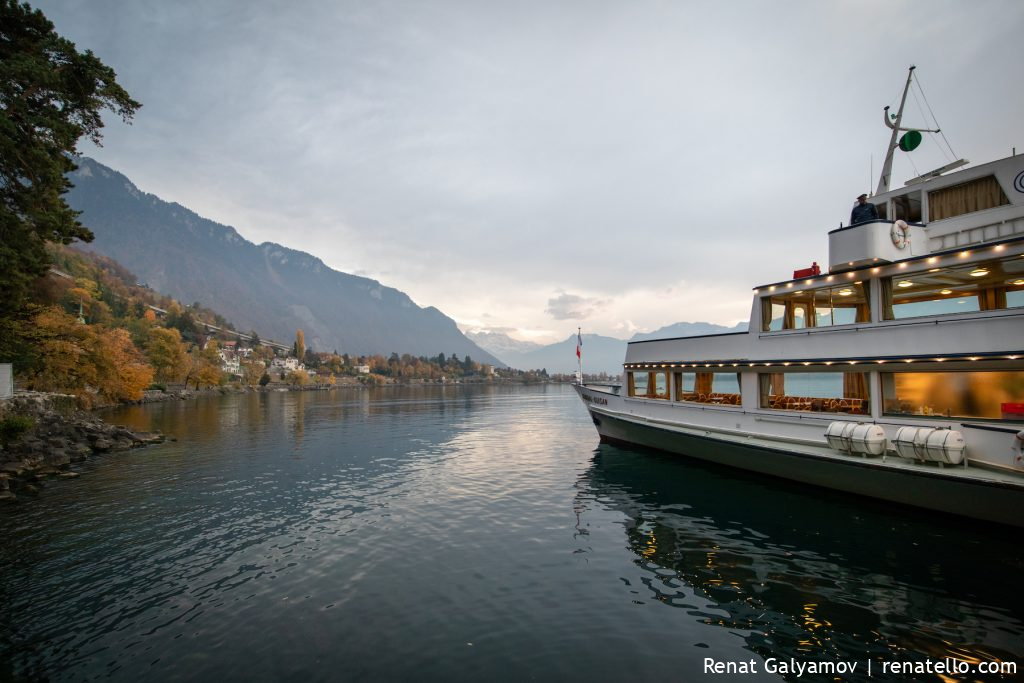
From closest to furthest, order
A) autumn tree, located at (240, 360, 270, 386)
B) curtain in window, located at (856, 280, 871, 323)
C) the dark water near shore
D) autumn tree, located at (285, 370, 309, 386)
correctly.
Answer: the dark water near shore → curtain in window, located at (856, 280, 871, 323) → autumn tree, located at (240, 360, 270, 386) → autumn tree, located at (285, 370, 309, 386)

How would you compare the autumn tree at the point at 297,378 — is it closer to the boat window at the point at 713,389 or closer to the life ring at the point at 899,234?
the boat window at the point at 713,389

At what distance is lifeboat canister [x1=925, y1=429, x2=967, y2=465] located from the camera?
43.2 feet

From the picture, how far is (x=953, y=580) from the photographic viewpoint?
10.5 meters

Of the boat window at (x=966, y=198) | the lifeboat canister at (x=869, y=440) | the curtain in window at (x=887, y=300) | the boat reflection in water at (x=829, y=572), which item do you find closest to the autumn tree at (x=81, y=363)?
the boat reflection in water at (x=829, y=572)

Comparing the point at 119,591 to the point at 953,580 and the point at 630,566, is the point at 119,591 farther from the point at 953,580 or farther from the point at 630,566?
the point at 953,580

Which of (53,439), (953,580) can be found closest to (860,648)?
(953,580)

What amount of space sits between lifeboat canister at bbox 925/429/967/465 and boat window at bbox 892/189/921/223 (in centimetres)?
965

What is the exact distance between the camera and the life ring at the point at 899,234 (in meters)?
16.6

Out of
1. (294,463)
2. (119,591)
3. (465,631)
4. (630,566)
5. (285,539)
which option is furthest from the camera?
(294,463)

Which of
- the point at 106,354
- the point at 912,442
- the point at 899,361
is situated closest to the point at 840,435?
the point at 912,442

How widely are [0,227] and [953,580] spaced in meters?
31.7

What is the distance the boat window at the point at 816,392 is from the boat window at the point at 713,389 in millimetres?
1748

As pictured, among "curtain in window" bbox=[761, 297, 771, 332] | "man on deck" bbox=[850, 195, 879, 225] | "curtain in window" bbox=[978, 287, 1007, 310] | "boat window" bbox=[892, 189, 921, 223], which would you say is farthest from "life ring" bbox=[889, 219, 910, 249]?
"curtain in window" bbox=[761, 297, 771, 332]

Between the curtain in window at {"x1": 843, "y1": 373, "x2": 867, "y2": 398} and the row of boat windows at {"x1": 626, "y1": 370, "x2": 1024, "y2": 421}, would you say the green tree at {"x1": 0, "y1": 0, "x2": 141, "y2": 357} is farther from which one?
the curtain in window at {"x1": 843, "y1": 373, "x2": 867, "y2": 398}
